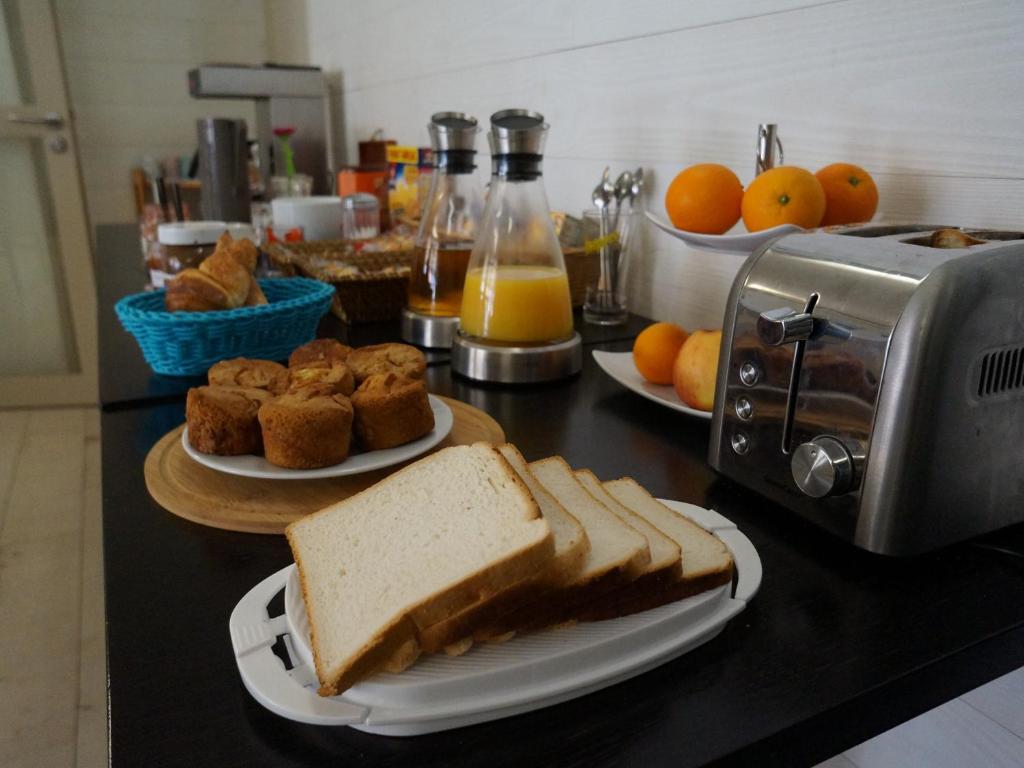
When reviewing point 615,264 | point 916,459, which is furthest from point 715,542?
point 615,264

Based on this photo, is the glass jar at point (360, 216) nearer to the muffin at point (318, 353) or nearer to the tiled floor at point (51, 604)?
the muffin at point (318, 353)

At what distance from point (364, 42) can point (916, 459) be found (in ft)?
7.85

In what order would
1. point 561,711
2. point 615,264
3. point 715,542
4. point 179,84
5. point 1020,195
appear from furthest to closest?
1. point 179,84
2. point 615,264
3. point 1020,195
4. point 715,542
5. point 561,711

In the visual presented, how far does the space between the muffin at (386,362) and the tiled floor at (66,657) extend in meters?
0.66

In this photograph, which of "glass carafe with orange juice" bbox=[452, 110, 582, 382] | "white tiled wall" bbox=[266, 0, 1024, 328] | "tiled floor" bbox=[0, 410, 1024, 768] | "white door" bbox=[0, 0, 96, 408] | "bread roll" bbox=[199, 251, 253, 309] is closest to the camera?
"white tiled wall" bbox=[266, 0, 1024, 328]

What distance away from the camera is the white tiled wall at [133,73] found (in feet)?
10.3

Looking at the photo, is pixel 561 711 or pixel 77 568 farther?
pixel 77 568

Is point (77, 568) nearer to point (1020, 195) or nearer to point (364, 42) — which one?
point (364, 42)

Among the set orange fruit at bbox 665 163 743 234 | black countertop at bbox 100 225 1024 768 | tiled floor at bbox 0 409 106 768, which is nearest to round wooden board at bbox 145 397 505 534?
black countertop at bbox 100 225 1024 768

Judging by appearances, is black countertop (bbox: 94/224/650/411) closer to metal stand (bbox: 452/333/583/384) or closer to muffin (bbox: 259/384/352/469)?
metal stand (bbox: 452/333/583/384)

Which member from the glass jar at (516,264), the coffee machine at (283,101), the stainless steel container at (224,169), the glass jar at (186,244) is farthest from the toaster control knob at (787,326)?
the coffee machine at (283,101)

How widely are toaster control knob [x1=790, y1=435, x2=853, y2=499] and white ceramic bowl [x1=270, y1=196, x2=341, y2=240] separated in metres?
1.47

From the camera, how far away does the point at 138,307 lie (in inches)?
43.0

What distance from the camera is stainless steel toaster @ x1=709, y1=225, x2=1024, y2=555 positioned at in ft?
1.66
